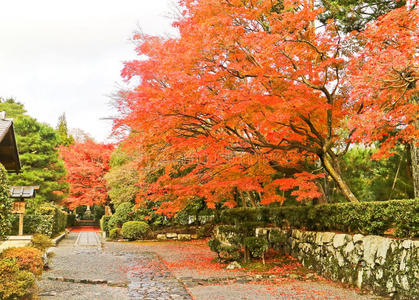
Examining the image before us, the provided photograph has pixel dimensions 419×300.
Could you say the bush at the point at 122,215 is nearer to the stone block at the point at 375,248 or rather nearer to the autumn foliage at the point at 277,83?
the autumn foliage at the point at 277,83

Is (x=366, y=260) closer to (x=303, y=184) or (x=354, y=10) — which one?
(x=303, y=184)

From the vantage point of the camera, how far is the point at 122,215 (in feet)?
68.9

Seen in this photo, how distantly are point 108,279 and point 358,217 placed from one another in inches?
235

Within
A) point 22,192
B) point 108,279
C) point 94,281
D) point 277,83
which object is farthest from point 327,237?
point 22,192

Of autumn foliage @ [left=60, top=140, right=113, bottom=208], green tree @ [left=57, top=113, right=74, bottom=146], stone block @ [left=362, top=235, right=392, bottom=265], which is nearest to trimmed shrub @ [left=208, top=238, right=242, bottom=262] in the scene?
stone block @ [left=362, top=235, right=392, bottom=265]

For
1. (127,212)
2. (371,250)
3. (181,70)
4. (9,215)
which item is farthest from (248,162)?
(127,212)

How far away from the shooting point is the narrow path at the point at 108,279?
693 cm

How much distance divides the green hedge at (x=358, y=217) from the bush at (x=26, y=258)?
20.6 feet

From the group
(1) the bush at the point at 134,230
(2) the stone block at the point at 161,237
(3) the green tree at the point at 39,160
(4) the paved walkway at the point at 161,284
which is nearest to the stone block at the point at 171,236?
(2) the stone block at the point at 161,237

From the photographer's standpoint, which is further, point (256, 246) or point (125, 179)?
point (125, 179)

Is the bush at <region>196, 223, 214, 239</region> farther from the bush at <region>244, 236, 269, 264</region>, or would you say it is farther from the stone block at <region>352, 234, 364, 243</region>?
the stone block at <region>352, 234, 364, 243</region>

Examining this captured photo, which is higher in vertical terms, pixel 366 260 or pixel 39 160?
pixel 39 160

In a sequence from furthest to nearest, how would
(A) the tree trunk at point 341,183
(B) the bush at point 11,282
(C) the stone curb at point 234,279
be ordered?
1. (A) the tree trunk at point 341,183
2. (C) the stone curb at point 234,279
3. (B) the bush at point 11,282

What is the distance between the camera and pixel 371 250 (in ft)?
22.6
